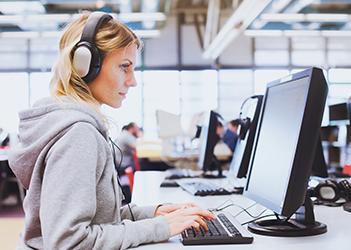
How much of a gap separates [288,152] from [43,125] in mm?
577

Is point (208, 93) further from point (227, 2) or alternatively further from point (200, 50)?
point (227, 2)

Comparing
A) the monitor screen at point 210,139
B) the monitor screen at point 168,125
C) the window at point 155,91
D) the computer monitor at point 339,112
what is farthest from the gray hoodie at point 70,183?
the window at point 155,91

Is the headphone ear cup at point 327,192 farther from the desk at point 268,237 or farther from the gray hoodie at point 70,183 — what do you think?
the gray hoodie at point 70,183

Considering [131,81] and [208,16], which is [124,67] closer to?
[131,81]

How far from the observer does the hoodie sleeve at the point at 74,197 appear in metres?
1.00

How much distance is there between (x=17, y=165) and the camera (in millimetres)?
1139

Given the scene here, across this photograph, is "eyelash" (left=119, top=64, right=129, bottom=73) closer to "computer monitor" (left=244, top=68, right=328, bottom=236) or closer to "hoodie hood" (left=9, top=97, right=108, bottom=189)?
"hoodie hood" (left=9, top=97, right=108, bottom=189)

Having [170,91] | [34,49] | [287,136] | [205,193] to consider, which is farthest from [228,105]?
[287,136]

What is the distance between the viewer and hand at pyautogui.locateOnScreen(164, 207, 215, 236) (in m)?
1.17

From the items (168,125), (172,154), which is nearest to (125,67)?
(168,125)

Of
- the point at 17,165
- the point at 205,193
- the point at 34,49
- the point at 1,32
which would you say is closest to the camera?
the point at 17,165

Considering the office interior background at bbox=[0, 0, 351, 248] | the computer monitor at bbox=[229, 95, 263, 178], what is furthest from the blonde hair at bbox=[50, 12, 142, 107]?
the office interior background at bbox=[0, 0, 351, 248]

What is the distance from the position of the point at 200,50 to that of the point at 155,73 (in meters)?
1.05

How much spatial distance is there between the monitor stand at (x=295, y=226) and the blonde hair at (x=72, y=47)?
0.54 metres
